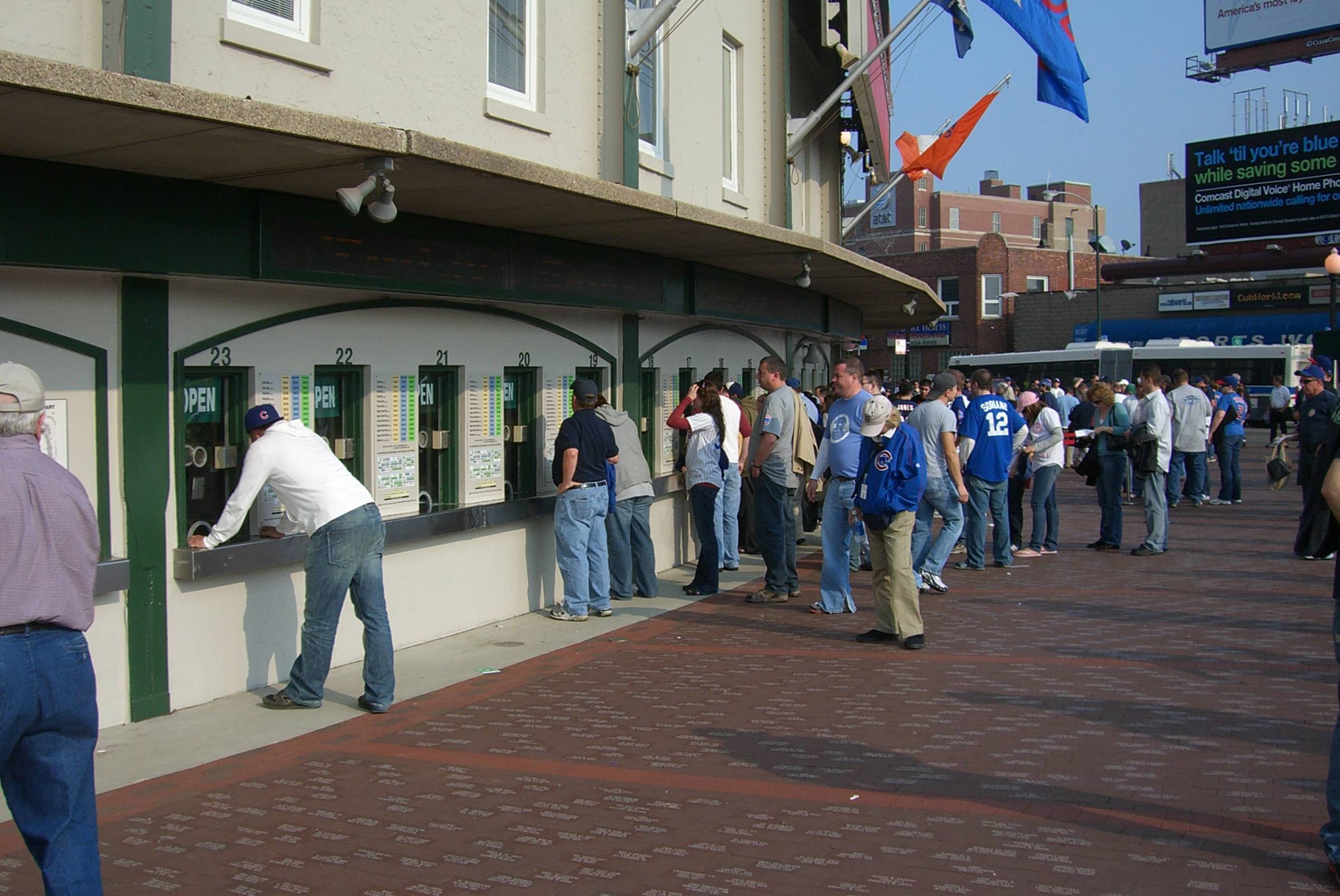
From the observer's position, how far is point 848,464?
33.0 feet

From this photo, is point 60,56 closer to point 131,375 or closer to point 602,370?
point 131,375

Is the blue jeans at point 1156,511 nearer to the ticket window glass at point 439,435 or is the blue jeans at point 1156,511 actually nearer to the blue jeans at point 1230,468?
the blue jeans at point 1230,468

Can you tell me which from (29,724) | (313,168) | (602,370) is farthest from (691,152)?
(29,724)

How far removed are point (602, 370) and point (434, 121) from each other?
3448 mm

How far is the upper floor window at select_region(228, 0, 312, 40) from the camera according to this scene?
7.57 metres

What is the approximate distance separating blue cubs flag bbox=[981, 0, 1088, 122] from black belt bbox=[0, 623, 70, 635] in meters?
14.5

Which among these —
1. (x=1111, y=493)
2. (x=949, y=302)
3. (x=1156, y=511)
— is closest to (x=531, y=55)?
(x=1111, y=493)

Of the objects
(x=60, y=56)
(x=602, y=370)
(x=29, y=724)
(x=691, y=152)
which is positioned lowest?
(x=29, y=724)

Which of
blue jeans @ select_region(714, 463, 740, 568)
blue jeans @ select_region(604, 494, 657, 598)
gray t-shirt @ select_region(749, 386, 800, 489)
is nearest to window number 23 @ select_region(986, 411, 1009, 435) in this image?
blue jeans @ select_region(714, 463, 740, 568)

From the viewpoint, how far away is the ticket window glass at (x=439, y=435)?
31.6 feet

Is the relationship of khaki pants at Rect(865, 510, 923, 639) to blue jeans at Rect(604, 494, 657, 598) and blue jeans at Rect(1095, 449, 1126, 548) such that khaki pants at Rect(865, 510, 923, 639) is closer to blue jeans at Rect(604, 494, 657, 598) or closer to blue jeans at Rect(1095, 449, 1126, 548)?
blue jeans at Rect(604, 494, 657, 598)

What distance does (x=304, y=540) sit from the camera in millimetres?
7914

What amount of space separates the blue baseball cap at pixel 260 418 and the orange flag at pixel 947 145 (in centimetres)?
1446

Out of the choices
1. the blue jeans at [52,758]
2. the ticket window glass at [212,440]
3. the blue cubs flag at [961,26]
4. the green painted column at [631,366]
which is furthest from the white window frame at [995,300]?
the blue jeans at [52,758]
